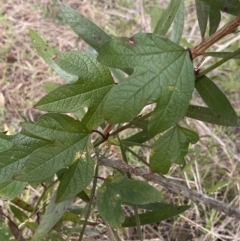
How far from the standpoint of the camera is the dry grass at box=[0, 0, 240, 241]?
5.49 feet

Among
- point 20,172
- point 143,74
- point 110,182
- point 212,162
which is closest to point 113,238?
point 110,182

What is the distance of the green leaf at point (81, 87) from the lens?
2.28ft

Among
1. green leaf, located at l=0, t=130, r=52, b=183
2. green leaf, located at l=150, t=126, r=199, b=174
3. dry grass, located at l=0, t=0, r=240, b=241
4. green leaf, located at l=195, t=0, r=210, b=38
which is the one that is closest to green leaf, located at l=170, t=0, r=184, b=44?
green leaf, located at l=195, t=0, r=210, b=38

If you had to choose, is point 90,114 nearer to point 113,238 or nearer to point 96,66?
point 96,66

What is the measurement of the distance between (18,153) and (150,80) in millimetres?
267

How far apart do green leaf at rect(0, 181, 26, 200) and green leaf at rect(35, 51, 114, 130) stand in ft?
0.71

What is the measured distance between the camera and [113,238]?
3.05 feet

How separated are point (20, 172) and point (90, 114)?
144 millimetres

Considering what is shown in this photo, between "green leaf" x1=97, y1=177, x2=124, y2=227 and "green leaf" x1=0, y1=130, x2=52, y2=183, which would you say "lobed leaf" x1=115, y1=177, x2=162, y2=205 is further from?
"green leaf" x1=0, y1=130, x2=52, y2=183

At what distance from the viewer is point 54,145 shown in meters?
0.72

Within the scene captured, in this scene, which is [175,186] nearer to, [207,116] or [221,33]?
[207,116]

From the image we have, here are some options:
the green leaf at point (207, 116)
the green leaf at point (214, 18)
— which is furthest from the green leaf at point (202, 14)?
the green leaf at point (207, 116)

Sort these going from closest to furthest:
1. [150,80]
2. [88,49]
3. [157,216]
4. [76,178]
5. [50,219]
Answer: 1. [150,80]
2. [76,178]
3. [50,219]
4. [157,216]
5. [88,49]

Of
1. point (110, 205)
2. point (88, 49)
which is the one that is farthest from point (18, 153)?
point (88, 49)
